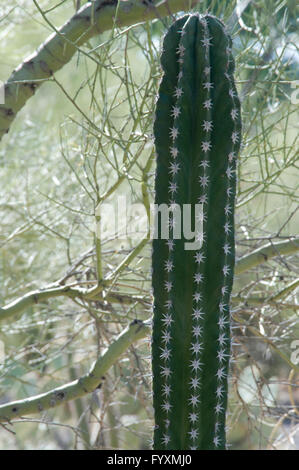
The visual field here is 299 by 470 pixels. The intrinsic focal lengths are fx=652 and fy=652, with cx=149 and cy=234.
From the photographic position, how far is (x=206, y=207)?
1821 millimetres

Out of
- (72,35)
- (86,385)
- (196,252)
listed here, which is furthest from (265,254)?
(72,35)

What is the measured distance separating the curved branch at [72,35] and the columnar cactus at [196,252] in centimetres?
33

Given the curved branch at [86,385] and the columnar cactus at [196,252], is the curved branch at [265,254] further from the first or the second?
the columnar cactus at [196,252]

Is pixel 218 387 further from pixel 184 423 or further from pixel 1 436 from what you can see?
pixel 1 436

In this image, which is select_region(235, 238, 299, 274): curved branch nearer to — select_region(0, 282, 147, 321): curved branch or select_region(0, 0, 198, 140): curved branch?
select_region(0, 282, 147, 321): curved branch

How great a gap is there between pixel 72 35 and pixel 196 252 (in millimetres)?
881

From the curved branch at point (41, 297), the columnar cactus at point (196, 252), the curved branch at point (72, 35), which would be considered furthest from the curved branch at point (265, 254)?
the curved branch at point (72, 35)

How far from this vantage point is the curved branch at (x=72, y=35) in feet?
6.92

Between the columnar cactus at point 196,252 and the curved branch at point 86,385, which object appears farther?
the curved branch at point 86,385

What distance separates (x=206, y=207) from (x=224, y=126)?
0.77ft

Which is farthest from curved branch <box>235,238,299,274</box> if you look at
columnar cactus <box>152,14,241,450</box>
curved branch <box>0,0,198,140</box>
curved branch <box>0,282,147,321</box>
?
curved branch <box>0,0,198,140</box>

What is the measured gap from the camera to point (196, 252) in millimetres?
1802

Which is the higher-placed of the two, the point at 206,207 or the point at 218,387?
the point at 206,207
